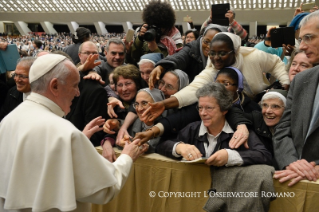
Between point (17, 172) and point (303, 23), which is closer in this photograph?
point (17, 172)

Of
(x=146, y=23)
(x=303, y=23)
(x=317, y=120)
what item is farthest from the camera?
(x=146, y=23)

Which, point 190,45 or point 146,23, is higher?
point 146,23

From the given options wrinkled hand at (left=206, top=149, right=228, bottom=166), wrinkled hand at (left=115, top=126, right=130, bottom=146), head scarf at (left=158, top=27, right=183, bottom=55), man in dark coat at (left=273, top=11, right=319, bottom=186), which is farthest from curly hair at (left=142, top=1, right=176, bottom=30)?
wrinkled hand at (left=206, top=149, right=228, bottom=166)

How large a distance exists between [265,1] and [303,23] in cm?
2155

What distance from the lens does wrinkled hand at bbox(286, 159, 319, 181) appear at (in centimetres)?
176

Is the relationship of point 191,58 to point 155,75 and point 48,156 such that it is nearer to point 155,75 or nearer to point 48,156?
point 155,75

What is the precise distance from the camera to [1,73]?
391 cm

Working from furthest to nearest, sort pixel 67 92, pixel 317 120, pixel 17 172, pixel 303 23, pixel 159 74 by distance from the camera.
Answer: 1. pixel 159 74
2. pixel 303 23
3. pixel 317 120
4. pixel 67 92
5. pixel 17 172

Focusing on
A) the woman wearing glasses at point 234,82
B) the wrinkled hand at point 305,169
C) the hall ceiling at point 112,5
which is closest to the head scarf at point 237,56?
the woman wearing glasses at point 234,82

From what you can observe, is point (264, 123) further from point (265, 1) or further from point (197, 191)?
point (265, 1)

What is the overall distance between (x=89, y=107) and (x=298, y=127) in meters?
1.71

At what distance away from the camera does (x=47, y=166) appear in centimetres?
129

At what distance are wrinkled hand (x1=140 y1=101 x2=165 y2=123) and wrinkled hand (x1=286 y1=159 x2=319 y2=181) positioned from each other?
102 centimetres

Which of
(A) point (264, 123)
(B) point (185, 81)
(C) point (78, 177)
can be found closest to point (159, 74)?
(B) point (185, 81)
